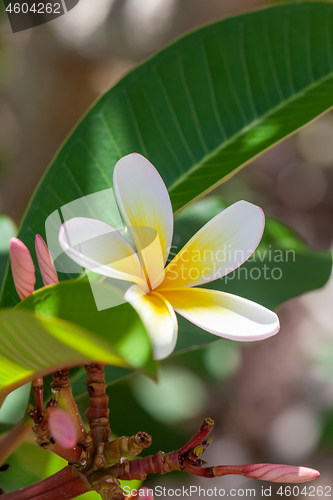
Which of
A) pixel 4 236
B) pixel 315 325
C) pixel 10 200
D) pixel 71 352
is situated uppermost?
pixel 71 352

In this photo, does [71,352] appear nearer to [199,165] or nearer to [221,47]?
[199,165]

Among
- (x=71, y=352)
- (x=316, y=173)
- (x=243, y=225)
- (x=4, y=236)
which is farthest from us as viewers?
(x=316, y=173)

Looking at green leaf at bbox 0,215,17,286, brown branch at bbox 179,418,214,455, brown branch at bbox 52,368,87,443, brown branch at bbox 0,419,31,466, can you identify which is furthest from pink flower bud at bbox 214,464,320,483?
green leaf at bbox 0,215,17,286

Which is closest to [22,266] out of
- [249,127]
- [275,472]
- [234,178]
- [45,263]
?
[45,263]

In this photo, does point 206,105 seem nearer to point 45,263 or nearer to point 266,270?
point 266,270

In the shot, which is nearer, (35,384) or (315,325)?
(35,384)

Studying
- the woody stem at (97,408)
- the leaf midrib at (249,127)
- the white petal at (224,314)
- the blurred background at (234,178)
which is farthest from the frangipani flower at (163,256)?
the blurred background at (234,178)

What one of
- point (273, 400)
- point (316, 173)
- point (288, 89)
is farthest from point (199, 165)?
point (316, 173)
